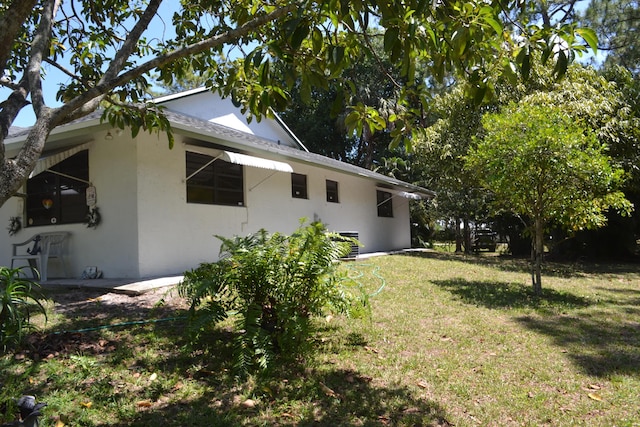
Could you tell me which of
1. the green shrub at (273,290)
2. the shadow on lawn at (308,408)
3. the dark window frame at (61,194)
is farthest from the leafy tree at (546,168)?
the dark window frame at (61,194)

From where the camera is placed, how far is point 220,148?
9.71m

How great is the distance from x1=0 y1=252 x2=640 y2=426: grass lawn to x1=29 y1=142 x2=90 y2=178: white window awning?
279 centimetres

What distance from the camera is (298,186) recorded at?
515 inches

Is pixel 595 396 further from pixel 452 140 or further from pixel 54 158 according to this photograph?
pixel 452 140

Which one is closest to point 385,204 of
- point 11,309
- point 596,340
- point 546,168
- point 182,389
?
point 546,168

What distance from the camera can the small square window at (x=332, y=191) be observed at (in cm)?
1455

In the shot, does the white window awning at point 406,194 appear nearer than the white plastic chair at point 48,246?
No

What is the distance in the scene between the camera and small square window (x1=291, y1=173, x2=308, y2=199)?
12828 mm

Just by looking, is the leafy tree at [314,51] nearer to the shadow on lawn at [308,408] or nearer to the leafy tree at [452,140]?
the shadow on lawn at [308,408]

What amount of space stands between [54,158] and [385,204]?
525 inches

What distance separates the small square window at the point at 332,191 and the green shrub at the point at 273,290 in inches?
405

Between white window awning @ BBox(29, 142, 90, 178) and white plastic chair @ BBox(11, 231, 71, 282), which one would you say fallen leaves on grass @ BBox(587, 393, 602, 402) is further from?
white plastic chair @ BBox(11, 231, 71, 282)

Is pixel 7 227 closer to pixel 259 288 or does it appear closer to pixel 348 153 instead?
pixel 259 288

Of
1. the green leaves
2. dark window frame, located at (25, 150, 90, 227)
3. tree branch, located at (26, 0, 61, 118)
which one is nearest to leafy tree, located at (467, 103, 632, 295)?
the green leaves
